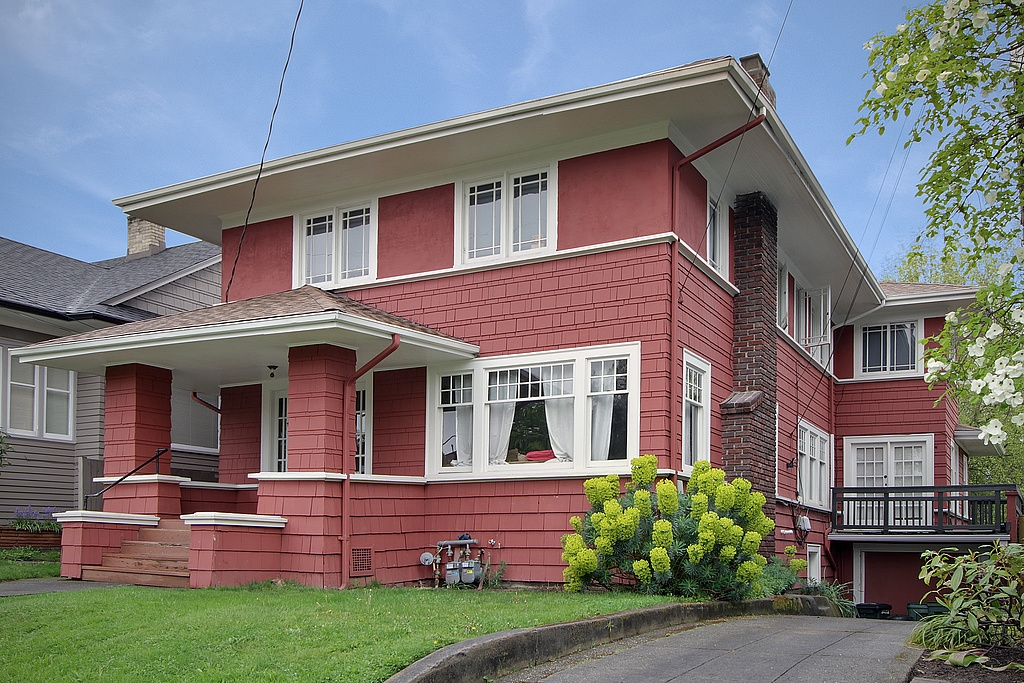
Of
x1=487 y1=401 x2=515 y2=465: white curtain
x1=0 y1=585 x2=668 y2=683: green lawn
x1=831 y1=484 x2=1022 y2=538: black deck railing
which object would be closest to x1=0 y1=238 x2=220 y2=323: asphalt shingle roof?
x1=487 y1=401 x2=515 y2=465: white curtain

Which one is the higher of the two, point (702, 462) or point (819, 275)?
point (819, 275)

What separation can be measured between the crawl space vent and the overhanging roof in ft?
16.7

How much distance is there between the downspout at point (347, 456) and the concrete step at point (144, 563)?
1.79 m

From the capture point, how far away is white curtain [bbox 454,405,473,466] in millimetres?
13102

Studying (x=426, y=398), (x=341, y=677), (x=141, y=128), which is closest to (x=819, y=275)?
(x=426, y=398)

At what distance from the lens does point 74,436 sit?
698 inches

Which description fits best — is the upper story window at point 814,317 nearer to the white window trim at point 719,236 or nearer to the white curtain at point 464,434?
the white window trim at point 719,236

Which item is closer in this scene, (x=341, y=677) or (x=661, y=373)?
(x=341, y=677)

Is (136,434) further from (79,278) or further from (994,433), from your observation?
(994,433)

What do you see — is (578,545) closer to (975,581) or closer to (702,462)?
(702,462)

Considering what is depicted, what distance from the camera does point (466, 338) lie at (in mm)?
13203

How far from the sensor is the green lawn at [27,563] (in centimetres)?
1209

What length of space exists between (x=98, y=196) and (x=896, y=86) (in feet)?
339

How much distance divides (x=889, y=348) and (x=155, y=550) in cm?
1615
